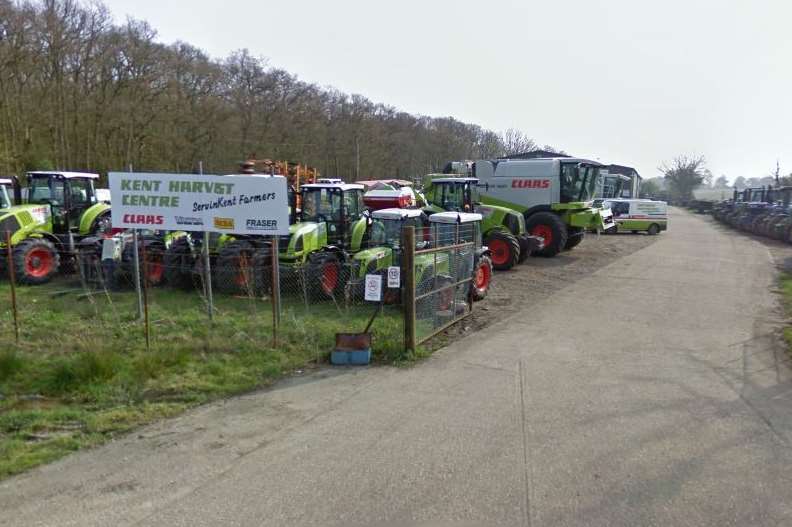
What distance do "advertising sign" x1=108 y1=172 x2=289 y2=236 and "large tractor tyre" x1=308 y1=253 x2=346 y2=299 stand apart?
8.10ft

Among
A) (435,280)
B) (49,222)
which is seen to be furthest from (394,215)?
(49,222)

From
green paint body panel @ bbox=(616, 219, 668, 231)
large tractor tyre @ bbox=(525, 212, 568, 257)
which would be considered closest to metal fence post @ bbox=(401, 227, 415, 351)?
large tractor tyre @ bbox=(525, 212, 568, 257)

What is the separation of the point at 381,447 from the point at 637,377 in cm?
346

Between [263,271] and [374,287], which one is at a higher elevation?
[374,287]

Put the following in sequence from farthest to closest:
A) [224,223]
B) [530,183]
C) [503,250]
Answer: [530,183] < [503,250] < [224,223]

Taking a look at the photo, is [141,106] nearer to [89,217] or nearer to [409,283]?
[89,217]

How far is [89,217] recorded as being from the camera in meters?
13.6

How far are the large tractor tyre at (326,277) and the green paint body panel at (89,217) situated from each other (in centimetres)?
677

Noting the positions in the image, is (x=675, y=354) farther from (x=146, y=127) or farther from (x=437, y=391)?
(x=146, y=127)

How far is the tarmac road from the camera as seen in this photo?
11.6 feet

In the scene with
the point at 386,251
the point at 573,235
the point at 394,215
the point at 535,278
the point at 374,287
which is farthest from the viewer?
the point at 573,235

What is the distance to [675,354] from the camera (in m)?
7.25

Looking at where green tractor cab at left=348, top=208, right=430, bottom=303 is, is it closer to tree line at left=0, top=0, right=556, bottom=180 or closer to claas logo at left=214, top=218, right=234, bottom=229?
claas logo at left=214, top=218, right=234, bottom=229

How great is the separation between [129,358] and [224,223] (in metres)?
2.46
